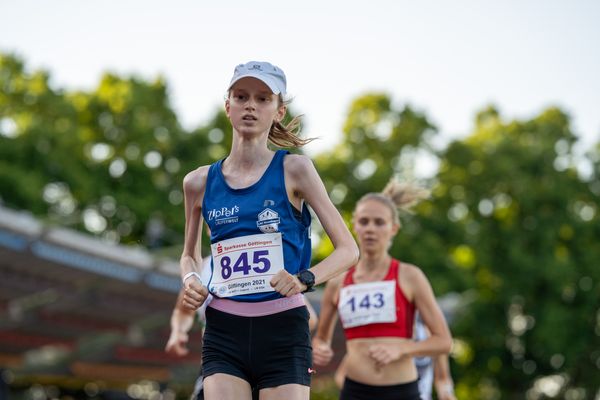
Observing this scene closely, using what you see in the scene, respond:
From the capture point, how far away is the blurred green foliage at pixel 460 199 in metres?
31.4

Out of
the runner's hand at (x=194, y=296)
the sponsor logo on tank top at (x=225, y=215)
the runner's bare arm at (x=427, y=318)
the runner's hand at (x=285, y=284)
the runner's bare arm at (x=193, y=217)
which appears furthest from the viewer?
the runner's bare arm at (x=427, y=318)

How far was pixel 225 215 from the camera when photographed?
190 inches

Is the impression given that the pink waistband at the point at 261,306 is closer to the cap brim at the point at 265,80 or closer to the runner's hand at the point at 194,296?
the runner's hand at the point at 194,296

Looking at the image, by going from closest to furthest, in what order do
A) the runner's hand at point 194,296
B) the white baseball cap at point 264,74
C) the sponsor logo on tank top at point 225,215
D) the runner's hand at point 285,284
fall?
the runner's hand at point 285,284 < the runner's hand at point 194,296 < the white baseball cap at point 264,74 < the sponsor logo on tank top at point 225,215

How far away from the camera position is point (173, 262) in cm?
2248

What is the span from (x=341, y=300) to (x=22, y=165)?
22603 millimetres

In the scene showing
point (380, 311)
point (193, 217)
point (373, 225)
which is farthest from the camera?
point (373, 225)

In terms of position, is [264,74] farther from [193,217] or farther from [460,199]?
[460,199]

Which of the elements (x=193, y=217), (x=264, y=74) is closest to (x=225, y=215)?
(x=193, y=217)

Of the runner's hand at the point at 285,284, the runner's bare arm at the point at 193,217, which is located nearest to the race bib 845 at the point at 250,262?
the runner's bare arm at the point at 193,217

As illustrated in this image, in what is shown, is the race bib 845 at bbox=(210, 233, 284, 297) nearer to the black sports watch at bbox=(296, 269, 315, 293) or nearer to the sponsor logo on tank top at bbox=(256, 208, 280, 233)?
the sponsor logo on tank top at bbox=(256, 208, 280, 233)

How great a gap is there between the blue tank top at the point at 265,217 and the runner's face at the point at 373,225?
265 cm

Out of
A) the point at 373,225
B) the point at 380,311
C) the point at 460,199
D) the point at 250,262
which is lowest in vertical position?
the point at 250,262

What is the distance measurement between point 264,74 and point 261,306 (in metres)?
1.04
